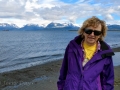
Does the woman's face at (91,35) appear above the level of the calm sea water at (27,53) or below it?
above

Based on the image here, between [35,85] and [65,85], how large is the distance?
7950 mm

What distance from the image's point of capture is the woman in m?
3.14

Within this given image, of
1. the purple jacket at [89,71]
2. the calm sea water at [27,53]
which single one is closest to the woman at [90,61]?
the purple jacket at [89,71]

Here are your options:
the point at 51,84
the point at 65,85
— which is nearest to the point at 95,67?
the point at 65,85

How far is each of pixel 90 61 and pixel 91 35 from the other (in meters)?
0.41

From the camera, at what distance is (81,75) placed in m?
3.13

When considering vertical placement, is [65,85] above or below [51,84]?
above

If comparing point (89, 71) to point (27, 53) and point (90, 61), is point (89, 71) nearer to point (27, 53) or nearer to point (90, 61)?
point (90, 61)

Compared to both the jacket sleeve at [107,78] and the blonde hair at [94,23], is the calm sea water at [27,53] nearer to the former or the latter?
the blonde hair at [94,23]

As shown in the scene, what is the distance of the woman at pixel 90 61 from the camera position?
10.3 feet

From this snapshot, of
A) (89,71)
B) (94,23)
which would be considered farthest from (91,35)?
(89,71)

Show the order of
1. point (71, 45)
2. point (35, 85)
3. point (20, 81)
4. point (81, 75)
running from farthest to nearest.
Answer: point (20, 81)
point (35, 85)
point (71, 45)
point (81, 75)

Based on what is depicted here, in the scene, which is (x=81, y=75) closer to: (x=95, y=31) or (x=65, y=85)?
(x=65, y=85)

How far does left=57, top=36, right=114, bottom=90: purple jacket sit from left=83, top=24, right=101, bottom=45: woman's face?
0.45 ft
